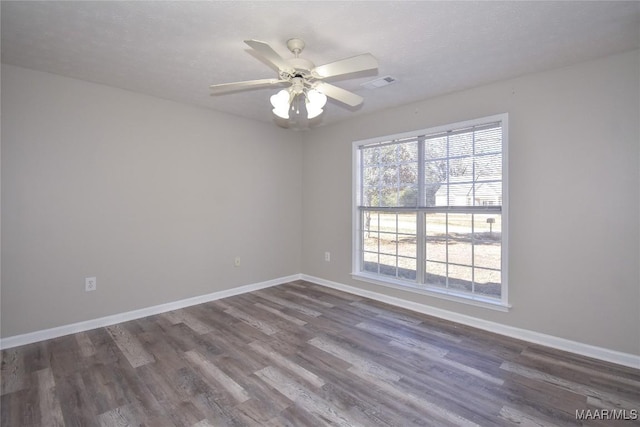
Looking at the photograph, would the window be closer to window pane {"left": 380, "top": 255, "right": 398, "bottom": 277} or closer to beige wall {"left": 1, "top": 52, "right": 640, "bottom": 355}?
window pane {"left": 380, "top": 255, "right": 398, "bottom": 277}

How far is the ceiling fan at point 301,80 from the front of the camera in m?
1.89

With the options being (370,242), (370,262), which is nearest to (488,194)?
(370,242)

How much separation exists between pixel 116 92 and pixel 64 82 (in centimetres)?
41

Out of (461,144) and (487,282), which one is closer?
(487,282)

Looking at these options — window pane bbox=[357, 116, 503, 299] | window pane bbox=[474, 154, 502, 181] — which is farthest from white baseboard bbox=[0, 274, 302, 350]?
window pane bbox=[474, 154, 502, 181]

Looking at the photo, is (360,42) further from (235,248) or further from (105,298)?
(105,298)

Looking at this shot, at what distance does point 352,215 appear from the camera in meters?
4.23

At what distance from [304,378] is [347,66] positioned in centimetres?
214

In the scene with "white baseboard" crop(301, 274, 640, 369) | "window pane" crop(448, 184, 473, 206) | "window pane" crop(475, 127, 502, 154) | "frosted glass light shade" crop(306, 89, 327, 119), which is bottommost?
"white baseboard" crop(301, 274, 640, 369)

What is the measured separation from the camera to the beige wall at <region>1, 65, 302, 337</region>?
8.81ft

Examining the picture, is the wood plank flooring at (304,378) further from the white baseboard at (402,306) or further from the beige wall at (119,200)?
the beige wall at (119,200)

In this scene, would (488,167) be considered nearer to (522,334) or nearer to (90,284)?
(522,334)

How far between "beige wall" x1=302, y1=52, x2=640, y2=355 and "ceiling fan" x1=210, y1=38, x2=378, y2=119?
1684 mm

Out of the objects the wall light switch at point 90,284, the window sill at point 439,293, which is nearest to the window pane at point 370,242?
the window sill at point 439,293
